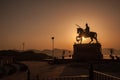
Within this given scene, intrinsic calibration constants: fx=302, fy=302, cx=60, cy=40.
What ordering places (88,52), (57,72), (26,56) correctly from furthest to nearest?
(26,56), (88,52), (57,72)

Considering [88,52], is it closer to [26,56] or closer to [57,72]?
[57,72]

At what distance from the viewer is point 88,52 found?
163 ft

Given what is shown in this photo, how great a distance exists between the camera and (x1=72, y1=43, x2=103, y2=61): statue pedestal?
49.5 meters

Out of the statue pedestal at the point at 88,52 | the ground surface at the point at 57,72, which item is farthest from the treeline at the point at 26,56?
the ground surface at the point at 57,72

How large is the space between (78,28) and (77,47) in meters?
3.34

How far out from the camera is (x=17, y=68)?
35125mm

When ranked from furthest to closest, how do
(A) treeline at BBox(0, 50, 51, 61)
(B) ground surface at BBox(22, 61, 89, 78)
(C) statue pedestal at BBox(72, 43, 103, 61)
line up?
(A) treeline at BBox(0, 50, 51, 61) → (C) statue pedestal at BBox(72, 43, 103, 61) → (B) ground surface at BBox(22, 61, 89, 78)

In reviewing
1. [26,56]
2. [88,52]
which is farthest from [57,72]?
[26,56]

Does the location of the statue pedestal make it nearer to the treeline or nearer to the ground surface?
the ground surface

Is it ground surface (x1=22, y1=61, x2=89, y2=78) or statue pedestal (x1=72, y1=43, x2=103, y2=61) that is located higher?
statue pedestal (x1=72, y1=43, x2=103, y2=61)

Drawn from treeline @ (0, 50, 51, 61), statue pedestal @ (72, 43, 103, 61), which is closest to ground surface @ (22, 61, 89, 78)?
statue pedestal @ (72, 43, 103, 61)

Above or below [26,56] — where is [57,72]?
below

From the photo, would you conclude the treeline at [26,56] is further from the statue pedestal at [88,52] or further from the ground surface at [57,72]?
the ground surface at [57,72]

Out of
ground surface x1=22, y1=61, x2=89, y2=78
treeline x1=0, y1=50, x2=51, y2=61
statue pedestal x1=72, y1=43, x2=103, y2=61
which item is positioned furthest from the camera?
treeline x1=0, y1=50, x2=51, y2=61
